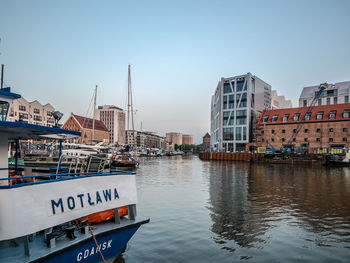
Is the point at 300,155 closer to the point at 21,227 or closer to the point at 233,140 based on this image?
the point at 233,140

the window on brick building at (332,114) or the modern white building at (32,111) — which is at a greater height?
the modern white building at (32,111)

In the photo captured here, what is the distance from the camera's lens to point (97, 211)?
6.58m

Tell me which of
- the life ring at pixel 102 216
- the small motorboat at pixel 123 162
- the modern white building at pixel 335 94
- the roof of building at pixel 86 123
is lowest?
the small motorboat at pixel 123 162

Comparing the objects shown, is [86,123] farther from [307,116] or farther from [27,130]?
[27,130]

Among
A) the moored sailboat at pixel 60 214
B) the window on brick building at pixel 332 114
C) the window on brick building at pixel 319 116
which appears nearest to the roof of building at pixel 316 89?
the window on brick building at pixel 319 116

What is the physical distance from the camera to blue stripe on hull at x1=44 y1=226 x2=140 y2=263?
560 cm

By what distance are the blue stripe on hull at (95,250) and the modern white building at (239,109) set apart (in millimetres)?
76243

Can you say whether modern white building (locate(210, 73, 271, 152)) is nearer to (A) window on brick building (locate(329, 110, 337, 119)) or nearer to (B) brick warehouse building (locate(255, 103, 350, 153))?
(B) brick warehouse building (locate(255, 103, 350, 153))

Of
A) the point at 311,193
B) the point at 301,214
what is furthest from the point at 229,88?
the point at 301,214

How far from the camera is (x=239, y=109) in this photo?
3253 inches

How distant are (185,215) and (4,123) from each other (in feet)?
32.9

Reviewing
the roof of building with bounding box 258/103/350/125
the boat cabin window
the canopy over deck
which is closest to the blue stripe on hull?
the canopy over deck

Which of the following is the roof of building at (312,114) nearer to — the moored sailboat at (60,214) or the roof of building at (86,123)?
the moored sailboat at (60,214)

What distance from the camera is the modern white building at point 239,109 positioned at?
8100cm
